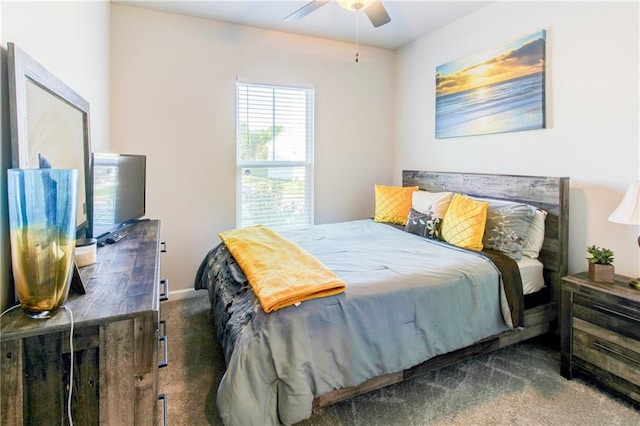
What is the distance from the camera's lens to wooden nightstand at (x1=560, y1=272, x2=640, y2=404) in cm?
185

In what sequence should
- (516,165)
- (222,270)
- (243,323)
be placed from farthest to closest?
(516,165) < (222,270) < (243,323)

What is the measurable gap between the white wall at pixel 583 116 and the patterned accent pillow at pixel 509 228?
15.6 inches

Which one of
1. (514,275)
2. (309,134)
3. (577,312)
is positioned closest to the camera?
(577,312)

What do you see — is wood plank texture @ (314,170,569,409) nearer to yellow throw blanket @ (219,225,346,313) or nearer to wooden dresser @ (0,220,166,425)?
yellow throw blanket @ (219,225,346,313)

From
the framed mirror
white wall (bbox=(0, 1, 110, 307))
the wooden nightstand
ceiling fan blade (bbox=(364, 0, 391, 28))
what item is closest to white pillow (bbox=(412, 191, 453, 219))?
the wooden nightstand

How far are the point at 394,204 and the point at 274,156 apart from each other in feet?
4.66

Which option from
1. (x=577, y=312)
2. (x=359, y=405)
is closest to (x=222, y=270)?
(x=359, y=405)

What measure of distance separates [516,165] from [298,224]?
229 centimetres

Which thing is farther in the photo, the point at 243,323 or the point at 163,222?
the point at 163,222

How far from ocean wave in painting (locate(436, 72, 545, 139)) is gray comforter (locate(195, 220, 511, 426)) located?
1.31 m

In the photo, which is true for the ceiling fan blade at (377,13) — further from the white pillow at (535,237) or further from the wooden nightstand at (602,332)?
the wooden nightstand at (602,332)

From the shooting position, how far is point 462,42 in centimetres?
340

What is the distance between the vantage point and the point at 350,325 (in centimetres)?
169

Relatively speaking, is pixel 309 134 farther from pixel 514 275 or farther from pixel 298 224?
pixel 514 275
